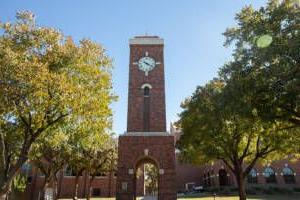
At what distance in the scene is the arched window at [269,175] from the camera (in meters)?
53.4

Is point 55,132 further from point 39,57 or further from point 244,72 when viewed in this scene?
point 244,72

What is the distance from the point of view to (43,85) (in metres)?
16.4

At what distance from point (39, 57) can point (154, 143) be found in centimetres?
1227

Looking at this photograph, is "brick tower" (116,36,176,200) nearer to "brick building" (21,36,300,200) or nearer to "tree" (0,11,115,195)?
"brick building" (21,36,300,200)

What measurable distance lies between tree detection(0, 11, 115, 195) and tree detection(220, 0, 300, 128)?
9.42m

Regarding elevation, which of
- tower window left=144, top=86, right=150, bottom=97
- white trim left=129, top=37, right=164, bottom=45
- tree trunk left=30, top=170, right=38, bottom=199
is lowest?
tree trunk left=30, top=170, right=38, bottom=199

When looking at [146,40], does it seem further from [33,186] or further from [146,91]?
[33,186]

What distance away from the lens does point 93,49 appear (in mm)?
20625

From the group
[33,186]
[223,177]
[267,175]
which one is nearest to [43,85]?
[33,186]

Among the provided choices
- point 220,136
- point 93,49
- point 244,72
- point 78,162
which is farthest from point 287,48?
Answer: point 78,162

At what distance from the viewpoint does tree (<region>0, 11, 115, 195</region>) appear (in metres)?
16.3

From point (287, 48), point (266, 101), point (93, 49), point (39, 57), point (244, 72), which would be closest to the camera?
point (287, 48)

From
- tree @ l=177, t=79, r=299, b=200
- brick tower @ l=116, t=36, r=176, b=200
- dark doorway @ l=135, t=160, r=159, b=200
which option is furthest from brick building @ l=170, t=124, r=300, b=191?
tree @ l=177, t=79, r=299, b=200

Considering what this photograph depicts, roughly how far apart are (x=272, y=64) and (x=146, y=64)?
14.8 m
